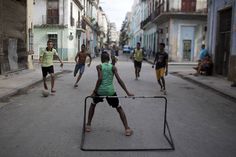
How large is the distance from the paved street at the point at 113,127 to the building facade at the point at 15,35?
18.7ft

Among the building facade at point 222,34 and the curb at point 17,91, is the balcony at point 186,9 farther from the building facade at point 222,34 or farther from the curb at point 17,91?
the curb at point 17,91

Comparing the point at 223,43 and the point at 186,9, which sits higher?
the point at 186,9

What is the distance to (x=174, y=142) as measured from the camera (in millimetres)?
5957

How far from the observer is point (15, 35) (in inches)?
702

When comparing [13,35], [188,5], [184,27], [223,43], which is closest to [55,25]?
[184,27]

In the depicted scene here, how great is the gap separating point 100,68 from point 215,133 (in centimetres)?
245

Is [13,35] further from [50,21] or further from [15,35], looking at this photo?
[50,21]

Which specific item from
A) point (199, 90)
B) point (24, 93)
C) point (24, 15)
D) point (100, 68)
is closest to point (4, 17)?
point (24, 15)

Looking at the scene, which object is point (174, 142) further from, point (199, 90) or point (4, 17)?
point (4, 17)

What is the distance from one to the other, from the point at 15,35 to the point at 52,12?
59.5 ft

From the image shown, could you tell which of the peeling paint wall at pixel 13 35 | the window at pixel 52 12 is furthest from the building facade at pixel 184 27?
the peeling paint wall at pixel 13 35

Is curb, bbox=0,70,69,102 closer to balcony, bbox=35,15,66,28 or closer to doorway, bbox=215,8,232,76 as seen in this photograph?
doorway, bbox=215,8,232,76

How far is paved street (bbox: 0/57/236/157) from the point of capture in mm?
5477

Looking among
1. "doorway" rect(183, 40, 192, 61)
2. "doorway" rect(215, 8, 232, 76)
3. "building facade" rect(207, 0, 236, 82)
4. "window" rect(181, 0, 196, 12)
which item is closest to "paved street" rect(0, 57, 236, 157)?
"building facade" rect(207, 0, 236, 82)
